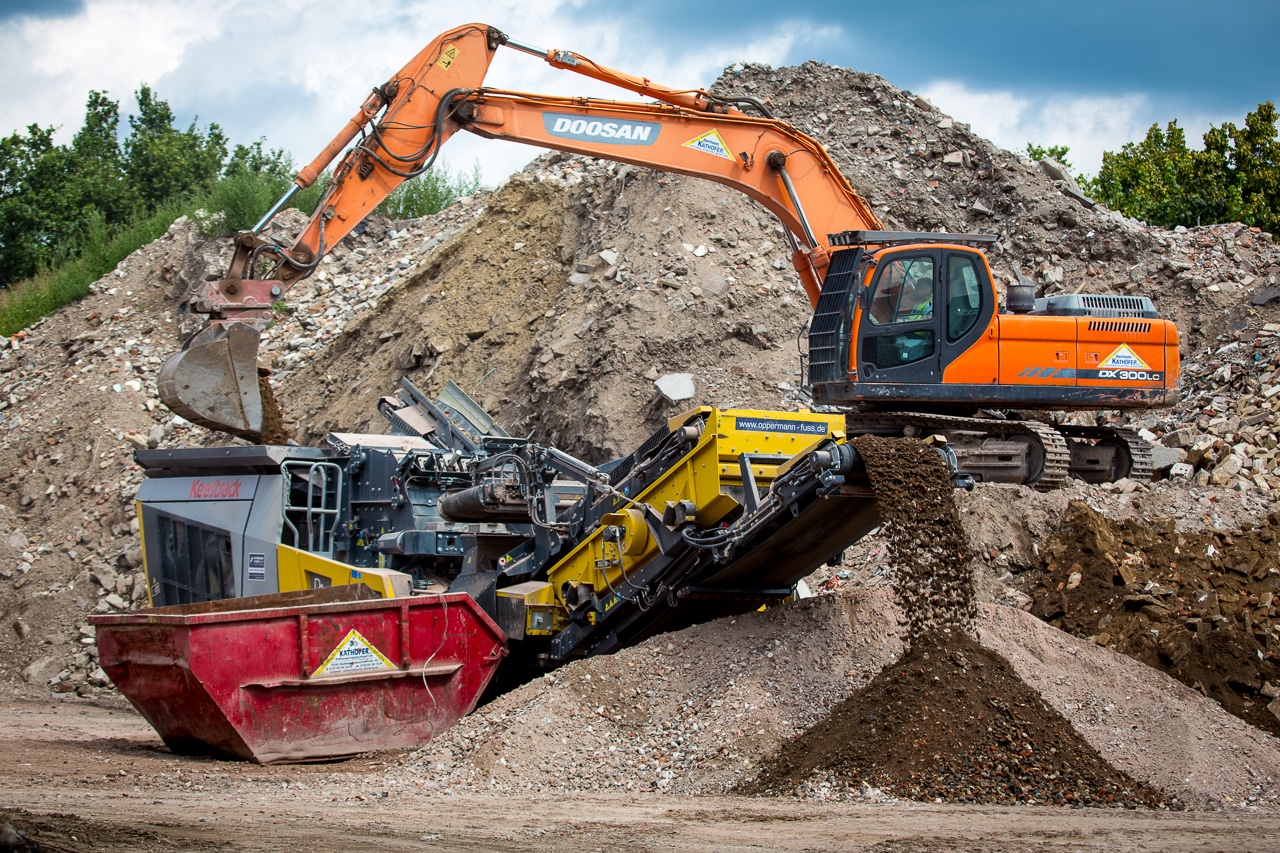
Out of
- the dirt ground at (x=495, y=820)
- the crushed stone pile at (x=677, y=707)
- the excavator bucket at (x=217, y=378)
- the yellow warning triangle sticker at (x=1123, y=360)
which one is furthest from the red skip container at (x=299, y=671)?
the yellow warning triangle sticker at (x=1123, y=360)

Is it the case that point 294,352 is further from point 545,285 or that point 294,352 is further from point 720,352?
point 720,352

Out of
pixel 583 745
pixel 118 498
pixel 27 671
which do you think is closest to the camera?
pixel 583 745

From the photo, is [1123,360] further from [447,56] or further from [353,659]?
[353,659]

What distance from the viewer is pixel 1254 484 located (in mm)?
12117

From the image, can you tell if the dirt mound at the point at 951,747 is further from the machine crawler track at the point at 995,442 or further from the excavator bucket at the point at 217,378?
the machine crawler track at the point at 995,442

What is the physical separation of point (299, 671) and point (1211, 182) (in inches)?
1040

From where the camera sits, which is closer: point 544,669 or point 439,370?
point 544,669

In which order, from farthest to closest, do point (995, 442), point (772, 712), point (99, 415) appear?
1. point (99, 415)
2. point (995, 442)
3. point (772, 712)

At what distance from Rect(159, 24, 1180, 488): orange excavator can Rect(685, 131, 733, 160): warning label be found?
0.04 feet

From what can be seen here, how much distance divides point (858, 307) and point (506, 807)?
6955 mm

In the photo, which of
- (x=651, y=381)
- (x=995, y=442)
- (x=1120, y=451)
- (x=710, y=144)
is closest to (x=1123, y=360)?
(x=1120, y=451)

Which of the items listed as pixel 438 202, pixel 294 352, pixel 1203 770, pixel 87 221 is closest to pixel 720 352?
pixel 294 352

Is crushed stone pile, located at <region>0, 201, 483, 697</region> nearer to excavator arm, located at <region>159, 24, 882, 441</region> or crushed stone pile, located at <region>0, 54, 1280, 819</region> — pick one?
crushed stone pile, located at <region>0, 54, 1280, 819</region>

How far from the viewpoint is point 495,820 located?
18.6ft
